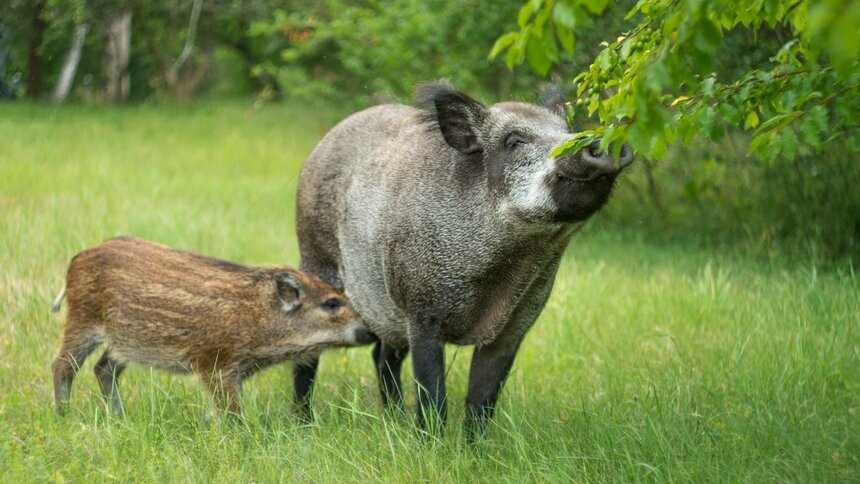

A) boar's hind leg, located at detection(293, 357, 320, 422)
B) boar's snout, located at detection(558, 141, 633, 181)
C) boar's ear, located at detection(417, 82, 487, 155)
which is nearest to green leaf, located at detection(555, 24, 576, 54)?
boar's snout, located at detection(558, 141, 633, 181)

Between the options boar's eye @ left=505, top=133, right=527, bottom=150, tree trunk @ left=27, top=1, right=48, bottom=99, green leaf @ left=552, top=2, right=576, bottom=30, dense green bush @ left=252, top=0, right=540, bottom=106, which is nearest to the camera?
green leaf @ left=552, top=2, right=576, bottom=30

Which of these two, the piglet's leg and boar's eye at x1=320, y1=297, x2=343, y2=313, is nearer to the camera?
the piglet's leg

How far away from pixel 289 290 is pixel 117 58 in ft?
70.2

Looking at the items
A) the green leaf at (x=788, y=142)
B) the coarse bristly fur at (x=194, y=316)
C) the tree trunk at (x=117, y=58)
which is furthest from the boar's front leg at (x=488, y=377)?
the tree trunk at (x=117, y=58)

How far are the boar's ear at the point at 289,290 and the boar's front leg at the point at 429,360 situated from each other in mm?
930

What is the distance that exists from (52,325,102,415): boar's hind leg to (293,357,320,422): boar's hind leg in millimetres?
1033

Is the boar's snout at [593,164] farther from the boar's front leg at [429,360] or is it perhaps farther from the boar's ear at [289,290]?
the boar's ear at [289,290]

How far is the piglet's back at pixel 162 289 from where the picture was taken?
18.2ft

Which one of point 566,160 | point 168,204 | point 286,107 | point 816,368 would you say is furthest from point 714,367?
point 286,107

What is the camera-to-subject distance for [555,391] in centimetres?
594

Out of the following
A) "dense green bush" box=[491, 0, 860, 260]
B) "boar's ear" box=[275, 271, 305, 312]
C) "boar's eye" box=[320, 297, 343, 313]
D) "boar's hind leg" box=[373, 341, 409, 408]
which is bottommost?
"boar's hind leg" box=[373, 341, 409, 408]

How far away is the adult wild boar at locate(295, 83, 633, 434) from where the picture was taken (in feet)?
15.3

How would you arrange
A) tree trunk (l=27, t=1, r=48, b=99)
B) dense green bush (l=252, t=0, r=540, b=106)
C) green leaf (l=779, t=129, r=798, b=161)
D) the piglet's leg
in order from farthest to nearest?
1. tree trunk (l=27, t=1, r=48, b=99)
2. dense green bush (l=252, t=0, r=540, b=106)
3. the piglet's leg
4. green leaf (l=779, t=129, r=798, b=161)

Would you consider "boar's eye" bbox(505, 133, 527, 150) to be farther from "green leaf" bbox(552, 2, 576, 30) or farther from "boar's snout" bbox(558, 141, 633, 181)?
"green leaf" bbox(552, 2, 576, 30)
